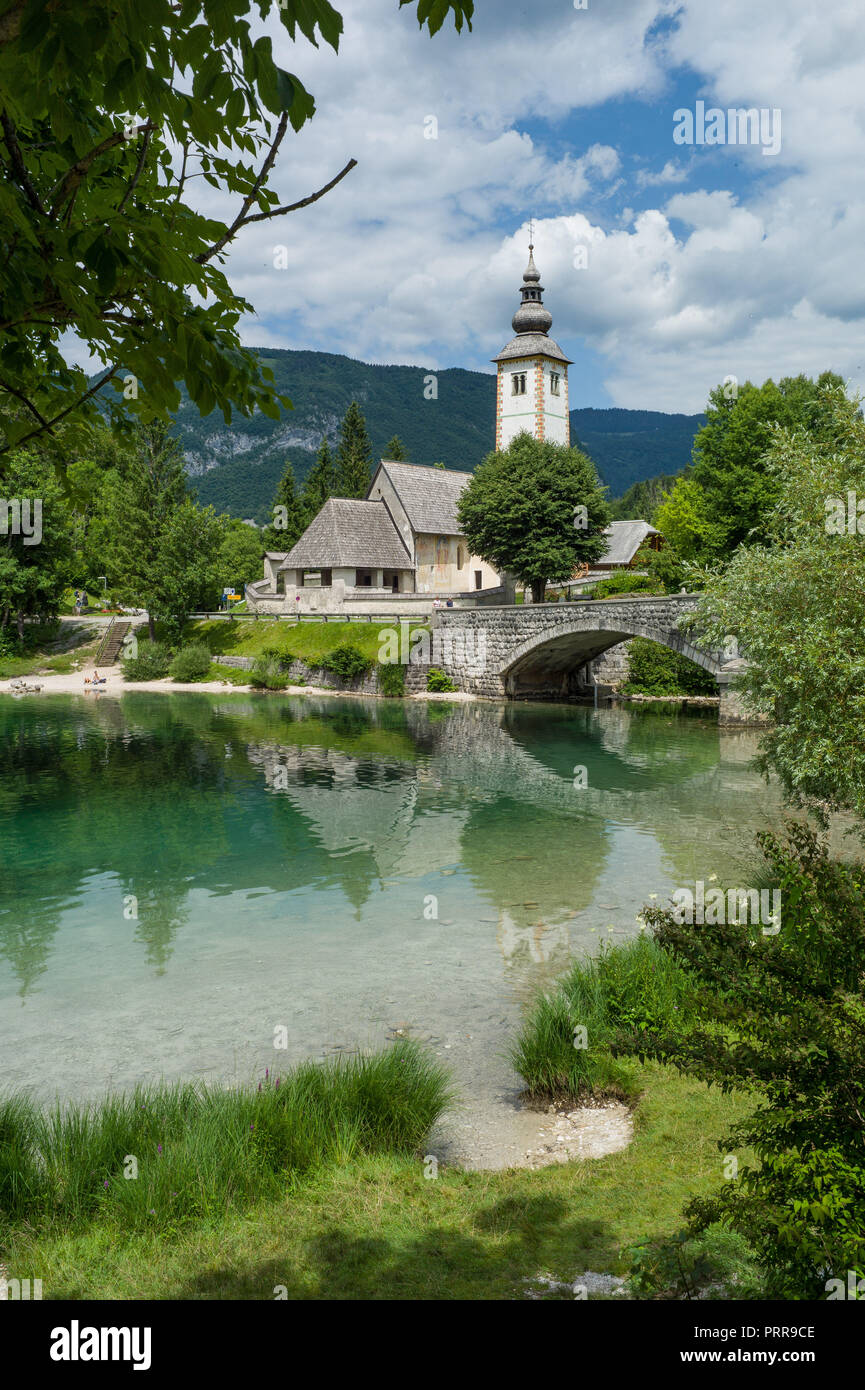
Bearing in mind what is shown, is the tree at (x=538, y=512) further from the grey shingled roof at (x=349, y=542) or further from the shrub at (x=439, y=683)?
the grey shingled roof at (x=349, y=542)

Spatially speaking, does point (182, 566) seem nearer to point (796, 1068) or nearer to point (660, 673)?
point (660, 673)

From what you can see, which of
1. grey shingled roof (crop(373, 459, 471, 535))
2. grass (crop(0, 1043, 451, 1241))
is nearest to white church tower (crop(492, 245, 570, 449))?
grey shingled roof (crop(373, 459, 471, 535))

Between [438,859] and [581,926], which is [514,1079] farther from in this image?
[438,859]

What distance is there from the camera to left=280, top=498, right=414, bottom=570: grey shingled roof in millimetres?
62281

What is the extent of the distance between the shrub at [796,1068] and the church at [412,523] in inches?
2180

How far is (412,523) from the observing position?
65.4 meters

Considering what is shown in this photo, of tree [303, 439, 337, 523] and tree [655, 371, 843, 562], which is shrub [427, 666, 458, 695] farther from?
tree [303, 439, 337, 523]

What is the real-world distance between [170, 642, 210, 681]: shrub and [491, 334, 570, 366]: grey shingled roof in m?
31.0

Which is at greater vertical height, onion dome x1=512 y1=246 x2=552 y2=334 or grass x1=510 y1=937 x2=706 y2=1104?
onion dome x1=512 y1=246 x2=552 y2=334

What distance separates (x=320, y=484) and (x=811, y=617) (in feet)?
276

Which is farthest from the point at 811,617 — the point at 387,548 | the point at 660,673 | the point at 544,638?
the point at 387,548

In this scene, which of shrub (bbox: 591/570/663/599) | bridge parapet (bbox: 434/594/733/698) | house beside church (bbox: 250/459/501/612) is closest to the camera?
bridge parapet (bbox: 434/594/733/698)

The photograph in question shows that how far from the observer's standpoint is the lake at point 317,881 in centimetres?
1047

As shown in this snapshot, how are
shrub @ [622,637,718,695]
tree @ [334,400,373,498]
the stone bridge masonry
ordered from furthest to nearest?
1. tree @ [334,400,373,498]
2. shrub @ [622,637,718,695]
3. the stone bridge masonry
